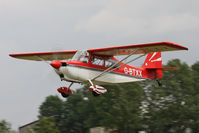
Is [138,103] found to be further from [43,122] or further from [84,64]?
[84,64]

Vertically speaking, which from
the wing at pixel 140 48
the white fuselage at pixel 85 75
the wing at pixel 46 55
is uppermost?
the wing at pixel 140 48

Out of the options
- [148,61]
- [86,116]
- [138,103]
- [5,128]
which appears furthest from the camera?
[86,116]

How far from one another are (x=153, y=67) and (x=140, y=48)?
14.8 ft

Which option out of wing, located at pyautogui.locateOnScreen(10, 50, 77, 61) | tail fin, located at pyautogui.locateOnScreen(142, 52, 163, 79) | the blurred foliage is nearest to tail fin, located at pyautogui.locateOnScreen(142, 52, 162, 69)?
tail fin, located at pyautogui.locateOnScreen(142, 52, 163, 79)

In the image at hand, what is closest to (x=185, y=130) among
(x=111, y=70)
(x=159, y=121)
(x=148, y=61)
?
(x=159, y=121)

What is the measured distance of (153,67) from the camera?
20.1 metres

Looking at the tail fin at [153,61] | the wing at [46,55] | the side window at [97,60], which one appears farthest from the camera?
the tail fin at [153,61]

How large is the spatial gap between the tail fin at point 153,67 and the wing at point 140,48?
3335 mm

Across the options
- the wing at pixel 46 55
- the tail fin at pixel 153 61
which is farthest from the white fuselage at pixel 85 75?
the tail fin at pixel 153 61

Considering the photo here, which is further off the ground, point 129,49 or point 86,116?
point 129,49

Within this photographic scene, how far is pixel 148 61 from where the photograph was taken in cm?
2050

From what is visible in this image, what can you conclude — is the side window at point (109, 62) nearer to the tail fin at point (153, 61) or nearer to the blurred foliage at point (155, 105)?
the tail fin at point (153, 61)

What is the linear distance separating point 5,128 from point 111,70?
1266 inches

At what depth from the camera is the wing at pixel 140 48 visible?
1499cm
